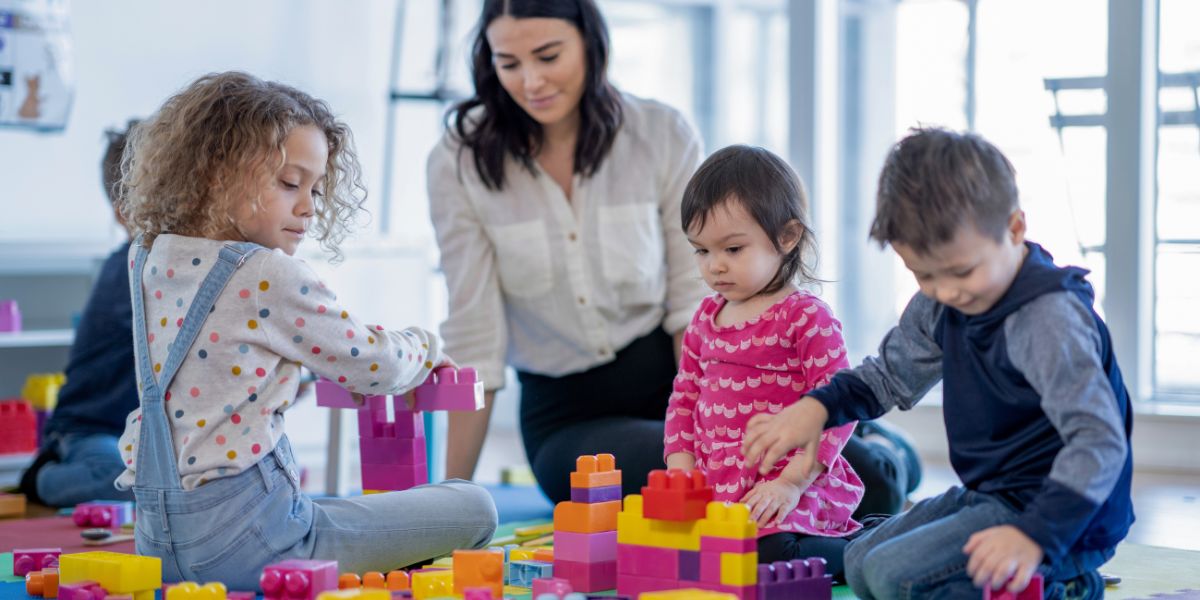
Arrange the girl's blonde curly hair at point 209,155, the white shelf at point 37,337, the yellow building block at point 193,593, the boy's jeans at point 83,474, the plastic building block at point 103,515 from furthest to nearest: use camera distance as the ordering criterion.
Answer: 1. the white shelf at point 37,337
2. the boy's jeans at point 83,474
3. the plastic building block at point 103,515
4. the girl's blonde curly hair at point 209,155
5. the yellow building block at point 193,593

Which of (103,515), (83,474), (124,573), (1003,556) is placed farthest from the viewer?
(83,474)

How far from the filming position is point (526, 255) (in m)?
2.15

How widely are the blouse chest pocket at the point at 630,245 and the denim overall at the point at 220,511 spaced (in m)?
Result: 0.73

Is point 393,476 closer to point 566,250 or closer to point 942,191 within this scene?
point 566,250

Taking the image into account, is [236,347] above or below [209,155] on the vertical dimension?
below

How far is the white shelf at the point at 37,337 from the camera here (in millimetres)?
2689

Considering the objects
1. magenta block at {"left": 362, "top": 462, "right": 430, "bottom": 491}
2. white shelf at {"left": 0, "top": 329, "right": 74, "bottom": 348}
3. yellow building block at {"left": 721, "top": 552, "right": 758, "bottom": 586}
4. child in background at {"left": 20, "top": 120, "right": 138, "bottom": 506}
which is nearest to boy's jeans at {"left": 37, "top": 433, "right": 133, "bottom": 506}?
child in background at {"left": 20, "top": 120, "right": 138, "bottom": 506}

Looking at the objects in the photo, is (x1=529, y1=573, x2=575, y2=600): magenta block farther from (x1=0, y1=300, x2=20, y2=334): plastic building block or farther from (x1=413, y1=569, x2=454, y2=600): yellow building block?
(x1=0, y1=300, x2=20, y2=334): plastic building block

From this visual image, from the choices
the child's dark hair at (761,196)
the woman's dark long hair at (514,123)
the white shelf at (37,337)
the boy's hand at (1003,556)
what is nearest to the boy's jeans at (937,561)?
the boy's hand at (1003,556)

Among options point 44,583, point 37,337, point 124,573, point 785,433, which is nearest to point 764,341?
point 785,433

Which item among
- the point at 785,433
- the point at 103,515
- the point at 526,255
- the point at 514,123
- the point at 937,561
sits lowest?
the point at 103,515

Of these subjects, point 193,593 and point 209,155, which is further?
point 209,155

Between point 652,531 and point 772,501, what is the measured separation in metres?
0.20

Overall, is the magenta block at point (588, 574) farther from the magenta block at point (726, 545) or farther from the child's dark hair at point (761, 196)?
the child's dark hair at point (761, 196)
